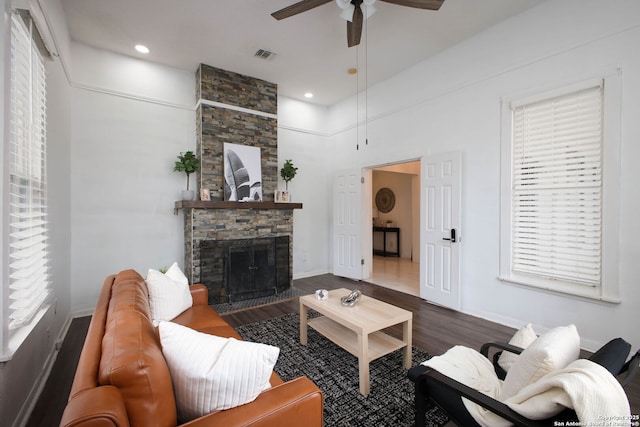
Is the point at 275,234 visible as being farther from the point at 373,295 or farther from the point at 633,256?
the point at 633,256

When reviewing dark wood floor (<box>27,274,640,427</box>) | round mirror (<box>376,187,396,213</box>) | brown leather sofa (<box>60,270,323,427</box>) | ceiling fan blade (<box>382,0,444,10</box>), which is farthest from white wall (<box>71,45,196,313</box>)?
round mirror (<box>376,187,396,213</box>)

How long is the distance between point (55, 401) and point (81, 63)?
388cm

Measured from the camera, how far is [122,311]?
4.41 feet

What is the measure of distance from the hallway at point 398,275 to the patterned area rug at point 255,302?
155 cm

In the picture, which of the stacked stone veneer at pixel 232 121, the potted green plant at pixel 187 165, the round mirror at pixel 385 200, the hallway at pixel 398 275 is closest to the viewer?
the potted green plant at pixel 187 165

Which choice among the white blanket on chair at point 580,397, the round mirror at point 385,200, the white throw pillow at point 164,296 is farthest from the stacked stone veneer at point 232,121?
the round mirror at point 385,200

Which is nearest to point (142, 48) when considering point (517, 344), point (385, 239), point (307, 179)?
point (307, 179)

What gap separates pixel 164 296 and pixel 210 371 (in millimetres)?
1486

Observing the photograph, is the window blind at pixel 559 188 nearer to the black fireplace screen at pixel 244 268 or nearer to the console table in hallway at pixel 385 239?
the black fireplace screen at pixel 244 268

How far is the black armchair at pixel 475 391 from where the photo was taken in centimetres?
108

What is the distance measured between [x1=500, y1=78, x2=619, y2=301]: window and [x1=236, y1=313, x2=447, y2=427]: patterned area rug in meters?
1.71

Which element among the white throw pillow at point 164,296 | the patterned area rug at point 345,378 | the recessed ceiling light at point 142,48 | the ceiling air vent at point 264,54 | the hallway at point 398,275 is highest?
the ceiling air vent at point 264,54

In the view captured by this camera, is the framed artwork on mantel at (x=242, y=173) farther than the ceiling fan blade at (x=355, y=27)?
Yes

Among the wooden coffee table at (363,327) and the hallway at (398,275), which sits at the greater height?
the wooden coffee table at (363,327)
